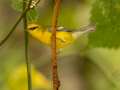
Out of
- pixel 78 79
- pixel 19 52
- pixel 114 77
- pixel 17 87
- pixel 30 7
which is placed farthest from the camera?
pixel 78 79

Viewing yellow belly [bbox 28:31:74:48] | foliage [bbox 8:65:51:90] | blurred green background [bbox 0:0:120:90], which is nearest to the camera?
yellow belly [bbox 28:31:74:48]

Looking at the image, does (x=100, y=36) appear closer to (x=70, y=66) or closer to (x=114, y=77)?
(x=114, y=77)

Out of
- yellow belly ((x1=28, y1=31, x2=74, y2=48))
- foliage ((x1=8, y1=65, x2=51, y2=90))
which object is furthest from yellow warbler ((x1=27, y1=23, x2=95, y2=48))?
foliage ((x1=8, y1=65, x2=51, y2=90))

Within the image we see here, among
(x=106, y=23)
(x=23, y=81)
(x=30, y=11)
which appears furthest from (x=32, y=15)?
(x=23, y=81)

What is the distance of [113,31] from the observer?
0.76 m

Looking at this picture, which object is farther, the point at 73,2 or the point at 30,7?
the point at 73,2

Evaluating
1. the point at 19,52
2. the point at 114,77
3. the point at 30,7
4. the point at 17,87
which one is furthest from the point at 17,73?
the point at 19,52

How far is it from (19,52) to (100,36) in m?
0.71

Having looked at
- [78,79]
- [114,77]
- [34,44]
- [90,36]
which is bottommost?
[78,79]

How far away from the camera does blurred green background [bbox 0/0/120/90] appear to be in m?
1.01

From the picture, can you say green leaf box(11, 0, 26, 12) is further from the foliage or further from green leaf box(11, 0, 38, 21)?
the foliage

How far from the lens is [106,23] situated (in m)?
0.75

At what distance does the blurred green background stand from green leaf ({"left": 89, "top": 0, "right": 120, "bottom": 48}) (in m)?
0.02

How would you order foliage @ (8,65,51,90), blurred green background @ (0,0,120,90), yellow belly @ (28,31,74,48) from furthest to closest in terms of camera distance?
blurred green background @ (0,0,120,90) → foliage @ (8,65,51,90) → yellow belly @ (28,31,74,48)
